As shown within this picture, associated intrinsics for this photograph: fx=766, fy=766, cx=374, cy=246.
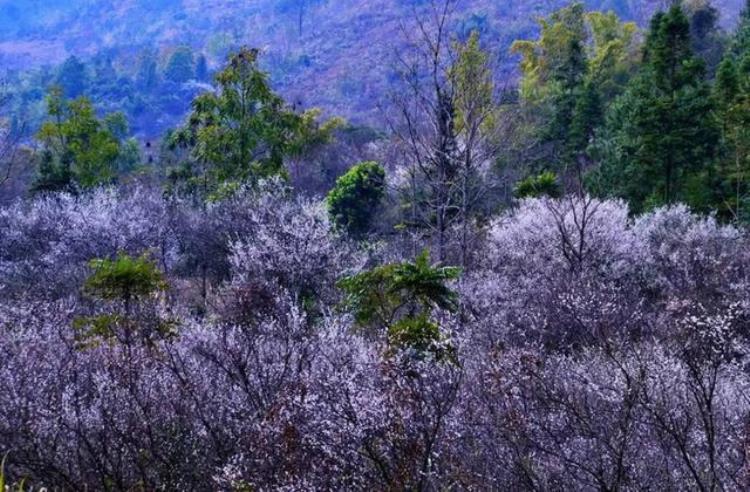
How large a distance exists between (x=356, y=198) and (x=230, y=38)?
369 feet

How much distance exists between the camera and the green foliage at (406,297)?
768 cm

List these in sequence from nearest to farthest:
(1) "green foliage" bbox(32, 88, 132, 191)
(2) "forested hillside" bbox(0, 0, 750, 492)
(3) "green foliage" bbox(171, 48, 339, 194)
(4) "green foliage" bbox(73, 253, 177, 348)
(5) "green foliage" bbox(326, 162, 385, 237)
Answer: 1. (2) "forested hillside" bbox(0, 0, 750, 492)
2. (4) "green foliage" bbox(73, 253, 177, 348)
3. (3) "green foliage" bbox(171, 48, 339, 194)
4. (5) "green foliage" bbox(326, 162, 385, 237)
5. (1) "green foliage" bbox(32, 88, 132, 191)

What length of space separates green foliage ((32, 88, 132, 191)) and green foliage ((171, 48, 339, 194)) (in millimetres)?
5774

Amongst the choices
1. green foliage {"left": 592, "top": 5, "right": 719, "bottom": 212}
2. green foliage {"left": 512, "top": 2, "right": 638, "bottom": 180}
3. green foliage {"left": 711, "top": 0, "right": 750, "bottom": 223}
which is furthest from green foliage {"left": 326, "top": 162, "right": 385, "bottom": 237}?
green foliage {"left": 711, "top": 0, "right": 750, "bottom": 223}

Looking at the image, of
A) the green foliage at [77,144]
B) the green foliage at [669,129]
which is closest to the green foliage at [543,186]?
the green foliage at [669,129]

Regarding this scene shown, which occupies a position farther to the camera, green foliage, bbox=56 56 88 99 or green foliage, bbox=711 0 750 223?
green foliage, bbox=56 56 88 99

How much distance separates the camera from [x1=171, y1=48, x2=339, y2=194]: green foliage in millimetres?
22359

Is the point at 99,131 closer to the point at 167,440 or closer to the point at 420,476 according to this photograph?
the point at 167,440

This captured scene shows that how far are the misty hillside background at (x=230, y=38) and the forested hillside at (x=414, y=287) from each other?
42373 millimetres

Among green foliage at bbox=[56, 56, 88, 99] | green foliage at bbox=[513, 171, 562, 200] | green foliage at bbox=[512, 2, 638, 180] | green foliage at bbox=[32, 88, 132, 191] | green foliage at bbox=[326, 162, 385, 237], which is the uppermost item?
green foliage at bbox=[56, 56, 88, 99]

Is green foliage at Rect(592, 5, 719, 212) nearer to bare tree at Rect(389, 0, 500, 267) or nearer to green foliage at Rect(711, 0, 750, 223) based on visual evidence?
green foliage at Rect(711, 0, 750, 223)

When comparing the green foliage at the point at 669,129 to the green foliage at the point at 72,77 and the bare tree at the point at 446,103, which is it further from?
the green foliage at the point at 72,77

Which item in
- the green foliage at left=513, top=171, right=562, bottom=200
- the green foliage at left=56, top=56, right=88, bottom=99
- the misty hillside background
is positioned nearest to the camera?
the green foliage at left=513, top=171, right=562, bottom=200

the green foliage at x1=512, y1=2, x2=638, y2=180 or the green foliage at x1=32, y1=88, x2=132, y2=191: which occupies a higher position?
the green foliage at x1=512, y1=2, x2=638, y2=180
